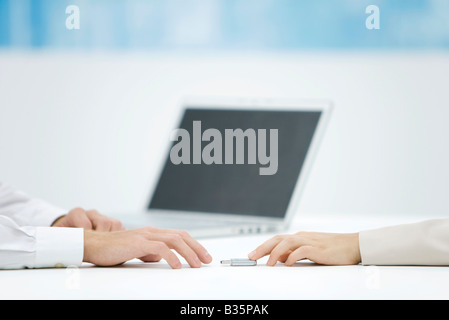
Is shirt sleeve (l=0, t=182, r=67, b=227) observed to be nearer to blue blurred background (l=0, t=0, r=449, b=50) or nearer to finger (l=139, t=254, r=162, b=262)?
finger (l=139, t=254, r=162, b=262)

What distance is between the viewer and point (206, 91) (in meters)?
4.00

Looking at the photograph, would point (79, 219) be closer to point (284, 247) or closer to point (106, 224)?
point (106, 224)

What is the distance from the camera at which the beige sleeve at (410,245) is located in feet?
3.93

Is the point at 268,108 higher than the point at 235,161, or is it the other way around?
the point at 268,108

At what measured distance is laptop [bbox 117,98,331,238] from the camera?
1.83 meters

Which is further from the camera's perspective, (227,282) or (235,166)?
(235,166)

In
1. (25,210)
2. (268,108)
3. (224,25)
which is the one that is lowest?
(25,210)

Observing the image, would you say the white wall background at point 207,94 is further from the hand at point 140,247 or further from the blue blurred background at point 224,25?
the hand at point 140,247

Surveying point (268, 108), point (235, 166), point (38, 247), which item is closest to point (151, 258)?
point (38, 247)

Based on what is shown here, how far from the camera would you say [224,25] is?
3848 mm

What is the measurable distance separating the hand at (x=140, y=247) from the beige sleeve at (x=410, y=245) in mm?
297

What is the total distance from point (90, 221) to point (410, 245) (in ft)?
2.38

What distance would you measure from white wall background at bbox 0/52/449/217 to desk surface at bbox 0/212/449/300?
2718mm
